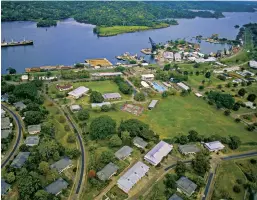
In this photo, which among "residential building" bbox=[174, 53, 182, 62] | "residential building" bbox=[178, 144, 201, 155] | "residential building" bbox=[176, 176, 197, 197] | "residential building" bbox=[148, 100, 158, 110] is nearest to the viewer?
"residential building" bbox=[176, 176, 197, 197]

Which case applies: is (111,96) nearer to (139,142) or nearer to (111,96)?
(111,96)

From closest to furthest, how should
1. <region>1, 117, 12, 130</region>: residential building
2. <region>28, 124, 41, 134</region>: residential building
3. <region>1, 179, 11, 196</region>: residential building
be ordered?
<region>1, 179, 11, 196</region>: residential building → <region>28, 124, 41, 134</region>: residential building → <region>1, 117, 12, 130</region>: residential building

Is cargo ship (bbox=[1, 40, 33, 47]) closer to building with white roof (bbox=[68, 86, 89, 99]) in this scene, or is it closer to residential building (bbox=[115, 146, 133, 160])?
building with white roof (bbox=[68, 86, 89, 99])

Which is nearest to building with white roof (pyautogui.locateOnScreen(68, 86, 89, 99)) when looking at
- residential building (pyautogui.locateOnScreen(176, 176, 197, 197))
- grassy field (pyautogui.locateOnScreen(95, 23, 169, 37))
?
residential building (pyautogui.locateOnScreen(176, 176, 197, 197))

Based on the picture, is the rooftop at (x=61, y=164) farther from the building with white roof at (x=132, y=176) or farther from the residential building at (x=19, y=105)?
the residential building at (x=19, y=105)

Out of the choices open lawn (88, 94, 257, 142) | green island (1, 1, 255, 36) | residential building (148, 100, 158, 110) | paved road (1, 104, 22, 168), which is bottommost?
paved road (1, 104, 22, 168)

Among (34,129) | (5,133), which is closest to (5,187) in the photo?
(5,133)

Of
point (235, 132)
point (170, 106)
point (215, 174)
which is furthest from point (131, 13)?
point (215, 174)
